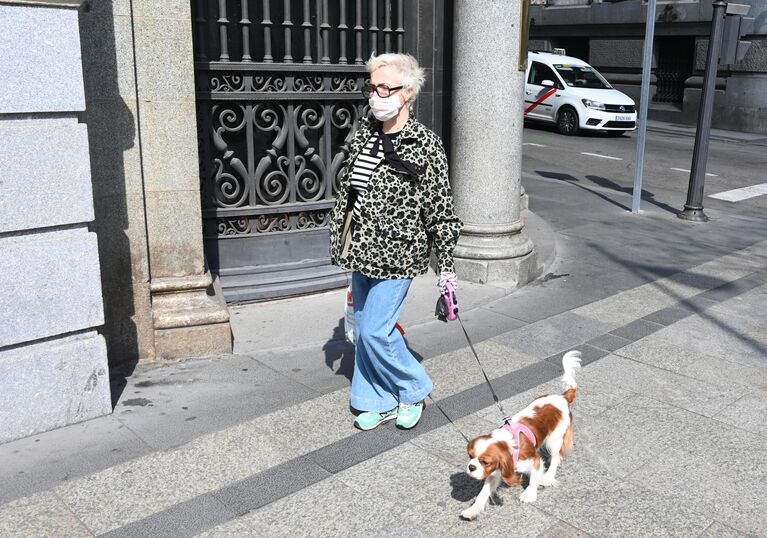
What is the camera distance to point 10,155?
13.5 ft

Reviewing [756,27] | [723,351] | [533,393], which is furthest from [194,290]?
[756,27]

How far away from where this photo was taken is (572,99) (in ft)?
66.5

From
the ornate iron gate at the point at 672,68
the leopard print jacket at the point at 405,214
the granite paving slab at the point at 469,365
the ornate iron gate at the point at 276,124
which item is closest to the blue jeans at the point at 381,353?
the leopard print jacket at the point at 405,214

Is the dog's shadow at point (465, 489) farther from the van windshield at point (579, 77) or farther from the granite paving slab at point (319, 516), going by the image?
the van windshield at point (579, 77)

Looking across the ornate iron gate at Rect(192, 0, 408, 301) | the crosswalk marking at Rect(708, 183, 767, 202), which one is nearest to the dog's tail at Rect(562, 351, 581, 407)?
the ornate iron gate at Rect(192, 0, 408, 301)

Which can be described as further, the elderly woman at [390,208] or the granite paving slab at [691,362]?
the granite paving slab at [691,362]

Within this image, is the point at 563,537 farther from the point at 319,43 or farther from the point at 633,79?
the point at 633,79

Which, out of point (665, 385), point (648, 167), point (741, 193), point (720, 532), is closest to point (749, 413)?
point (665, 385)

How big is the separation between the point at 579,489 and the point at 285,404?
71.5 inches

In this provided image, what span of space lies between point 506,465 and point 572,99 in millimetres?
17997

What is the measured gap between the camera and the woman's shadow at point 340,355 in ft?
17.9

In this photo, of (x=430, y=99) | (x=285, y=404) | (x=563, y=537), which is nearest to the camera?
(x=563, y=537)

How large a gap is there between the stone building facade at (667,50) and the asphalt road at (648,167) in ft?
11.0

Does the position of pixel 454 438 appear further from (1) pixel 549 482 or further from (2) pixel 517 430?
(2) pixel 517 430
